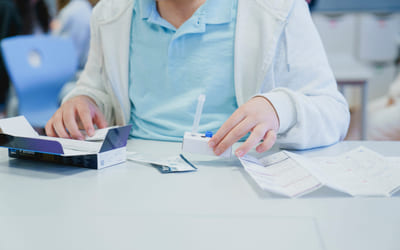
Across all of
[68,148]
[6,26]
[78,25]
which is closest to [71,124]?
[68,148]

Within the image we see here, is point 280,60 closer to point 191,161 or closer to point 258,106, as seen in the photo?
point 258,106

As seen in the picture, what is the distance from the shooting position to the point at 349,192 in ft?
1.74

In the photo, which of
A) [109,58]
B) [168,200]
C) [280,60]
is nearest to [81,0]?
[109,58]

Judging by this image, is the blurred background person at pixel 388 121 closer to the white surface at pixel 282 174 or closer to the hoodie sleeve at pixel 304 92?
the hoodie sleeve at pixel 304 92

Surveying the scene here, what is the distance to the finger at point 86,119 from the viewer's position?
0.79 metres

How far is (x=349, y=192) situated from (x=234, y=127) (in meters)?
0.21

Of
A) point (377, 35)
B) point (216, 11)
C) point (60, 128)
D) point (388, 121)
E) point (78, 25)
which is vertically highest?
point (216, 11)

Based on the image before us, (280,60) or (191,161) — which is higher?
(280,60)

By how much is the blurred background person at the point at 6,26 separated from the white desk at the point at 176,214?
90.2 inches

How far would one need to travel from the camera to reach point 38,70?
2.21 meters

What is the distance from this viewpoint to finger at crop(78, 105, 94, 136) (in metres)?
0.79

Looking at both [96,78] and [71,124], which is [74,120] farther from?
[96,78]

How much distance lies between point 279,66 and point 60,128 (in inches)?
17.8

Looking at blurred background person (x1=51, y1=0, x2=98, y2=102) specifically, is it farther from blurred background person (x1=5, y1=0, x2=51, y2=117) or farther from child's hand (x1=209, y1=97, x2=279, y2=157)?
child's hand (x1=209, y1=97, x2=279, y2=157)
